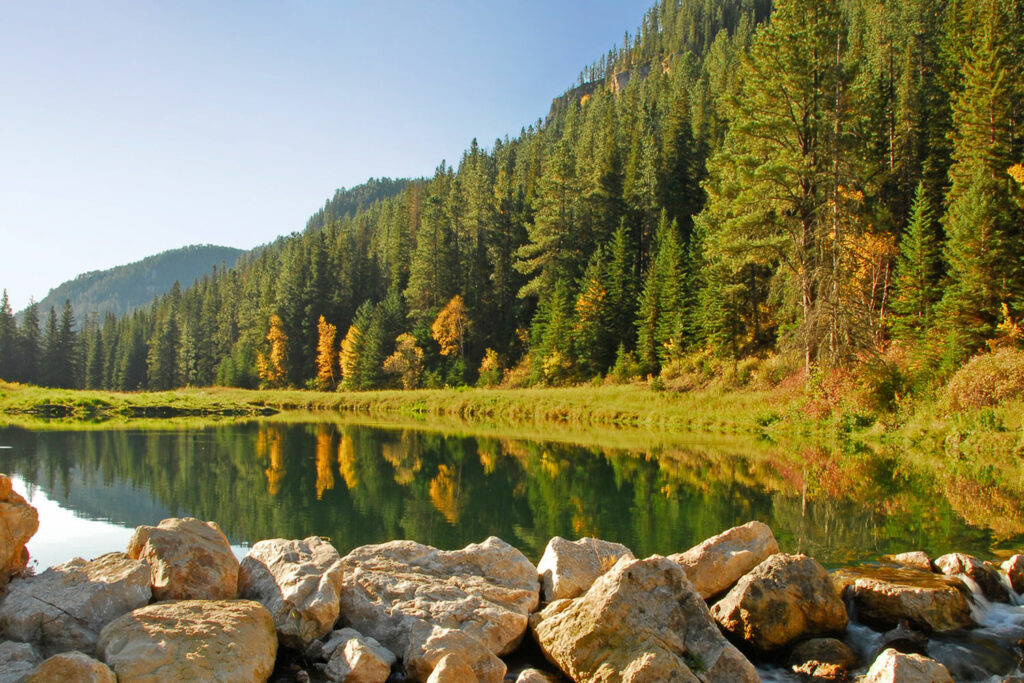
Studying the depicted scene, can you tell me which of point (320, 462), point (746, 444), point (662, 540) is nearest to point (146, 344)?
point (320, 462)

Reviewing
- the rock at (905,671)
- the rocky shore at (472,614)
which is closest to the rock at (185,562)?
the rocky shore at (472,614)

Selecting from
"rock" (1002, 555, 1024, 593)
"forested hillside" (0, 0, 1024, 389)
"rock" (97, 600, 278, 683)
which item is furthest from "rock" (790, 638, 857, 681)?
"forested hillside" (0, 0, 1024, 389)

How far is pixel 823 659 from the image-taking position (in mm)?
6695

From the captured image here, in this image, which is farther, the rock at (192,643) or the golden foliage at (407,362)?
the golden foliage at (407,362)

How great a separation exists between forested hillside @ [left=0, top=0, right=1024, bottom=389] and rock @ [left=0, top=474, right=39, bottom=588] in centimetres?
2615

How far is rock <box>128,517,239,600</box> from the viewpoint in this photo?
669 centimetres

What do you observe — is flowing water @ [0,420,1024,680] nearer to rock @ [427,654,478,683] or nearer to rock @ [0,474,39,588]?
rock @ [427,654,478,683]

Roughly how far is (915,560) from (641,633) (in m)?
5.36

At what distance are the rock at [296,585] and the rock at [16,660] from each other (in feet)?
6.39

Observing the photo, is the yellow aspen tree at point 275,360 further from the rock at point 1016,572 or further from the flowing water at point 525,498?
the rock at point 1016,572

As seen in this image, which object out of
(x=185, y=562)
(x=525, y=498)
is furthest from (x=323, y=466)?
(x=185, y=562)

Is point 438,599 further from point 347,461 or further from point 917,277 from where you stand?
point 917,277

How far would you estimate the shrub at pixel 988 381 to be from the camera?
2056cm

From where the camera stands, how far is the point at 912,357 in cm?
2745
